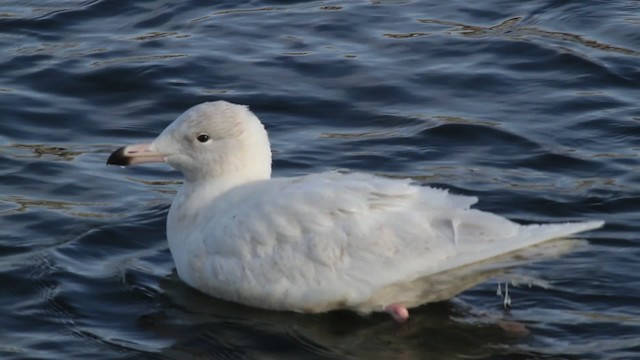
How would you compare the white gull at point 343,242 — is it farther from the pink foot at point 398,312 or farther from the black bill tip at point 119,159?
the black bill tip at point 119,159

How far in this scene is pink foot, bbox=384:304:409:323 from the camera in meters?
8.46

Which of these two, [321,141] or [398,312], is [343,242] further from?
[321,141]

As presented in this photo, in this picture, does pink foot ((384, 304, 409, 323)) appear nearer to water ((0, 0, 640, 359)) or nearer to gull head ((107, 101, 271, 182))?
water ((0, 0, 640, 359))

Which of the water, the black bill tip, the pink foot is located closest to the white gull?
the pink foot

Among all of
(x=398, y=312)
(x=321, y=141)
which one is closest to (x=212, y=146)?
(x=398, y=312)

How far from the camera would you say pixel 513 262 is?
27.4 feet

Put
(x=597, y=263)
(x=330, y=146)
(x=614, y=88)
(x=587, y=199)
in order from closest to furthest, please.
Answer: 1. (x=597, y=263)
2. (x=587, y=199)
3. (x=330, y=146)
4. (x=614, y=88)

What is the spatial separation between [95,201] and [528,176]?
298 centimetres

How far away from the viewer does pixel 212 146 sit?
9133mm

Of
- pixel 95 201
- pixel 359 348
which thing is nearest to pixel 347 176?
pixel 359 348

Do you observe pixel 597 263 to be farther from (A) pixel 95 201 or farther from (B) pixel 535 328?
(A) pixel 95 201

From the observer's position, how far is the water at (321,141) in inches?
339

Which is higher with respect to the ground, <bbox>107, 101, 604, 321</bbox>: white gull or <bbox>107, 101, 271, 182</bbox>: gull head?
<bbox>107, 101, 271, 182</bbox>: gull head

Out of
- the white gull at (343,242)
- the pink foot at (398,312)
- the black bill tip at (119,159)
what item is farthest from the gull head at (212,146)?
the pink foot at (398,312)
